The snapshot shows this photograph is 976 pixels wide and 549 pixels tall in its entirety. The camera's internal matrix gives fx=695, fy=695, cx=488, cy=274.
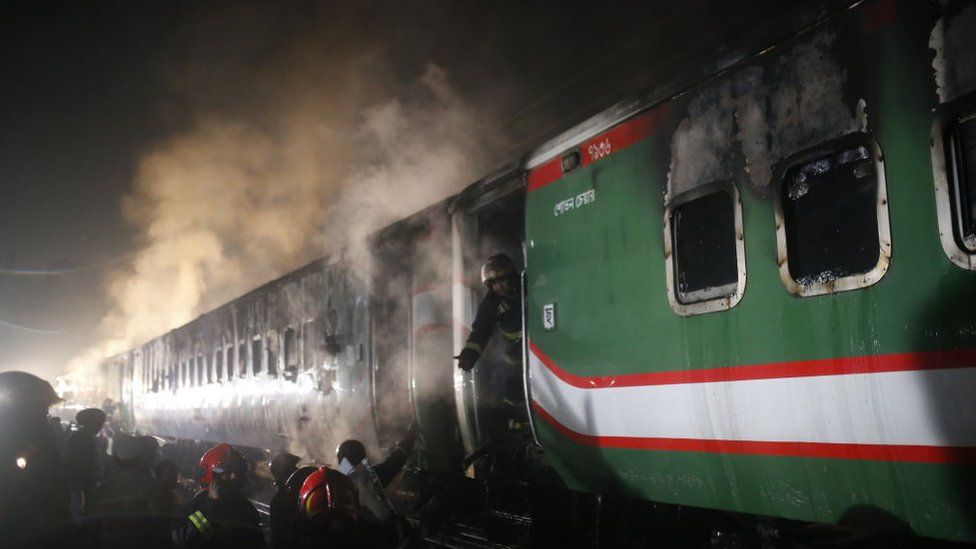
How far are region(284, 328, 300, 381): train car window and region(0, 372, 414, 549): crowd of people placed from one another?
3527 mm

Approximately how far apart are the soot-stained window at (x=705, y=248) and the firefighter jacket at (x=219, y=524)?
269cm

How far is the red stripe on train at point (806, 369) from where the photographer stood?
2.47 m

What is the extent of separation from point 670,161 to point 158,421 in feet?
67.4

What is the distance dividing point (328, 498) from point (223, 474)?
1.25 metres

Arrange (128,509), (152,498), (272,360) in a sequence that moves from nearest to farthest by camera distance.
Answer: (128,509) < (152,498) < (272,360)

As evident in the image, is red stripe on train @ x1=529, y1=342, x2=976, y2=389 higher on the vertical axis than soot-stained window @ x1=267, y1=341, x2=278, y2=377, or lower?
lower

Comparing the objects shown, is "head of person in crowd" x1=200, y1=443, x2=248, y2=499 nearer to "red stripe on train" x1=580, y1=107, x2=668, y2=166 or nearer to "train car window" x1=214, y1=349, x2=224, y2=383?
"red stripe on train" x1=580, y1=107, x2=668, y2=166

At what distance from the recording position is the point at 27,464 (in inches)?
210

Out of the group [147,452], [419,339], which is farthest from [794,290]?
[147,452]

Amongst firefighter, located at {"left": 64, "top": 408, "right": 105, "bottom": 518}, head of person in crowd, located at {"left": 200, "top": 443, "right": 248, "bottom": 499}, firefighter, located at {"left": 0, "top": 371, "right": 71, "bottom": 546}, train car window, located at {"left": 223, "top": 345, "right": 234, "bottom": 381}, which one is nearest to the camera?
head of person in crowd, located at {"left": 200, "top": 443, "right": 248, "bottom": 499}

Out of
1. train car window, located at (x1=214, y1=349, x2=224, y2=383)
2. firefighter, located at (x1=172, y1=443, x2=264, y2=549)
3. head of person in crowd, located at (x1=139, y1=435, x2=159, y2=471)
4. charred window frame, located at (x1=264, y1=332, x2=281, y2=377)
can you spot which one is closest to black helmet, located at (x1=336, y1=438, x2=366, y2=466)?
firefighter, located at (x1=172, y1=443, x2=264, y2=549)

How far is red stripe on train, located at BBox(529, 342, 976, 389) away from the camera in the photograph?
2.47 metres

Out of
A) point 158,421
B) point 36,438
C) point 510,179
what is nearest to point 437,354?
point 510,179

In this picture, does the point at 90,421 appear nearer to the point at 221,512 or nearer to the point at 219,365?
the point at 221,512
